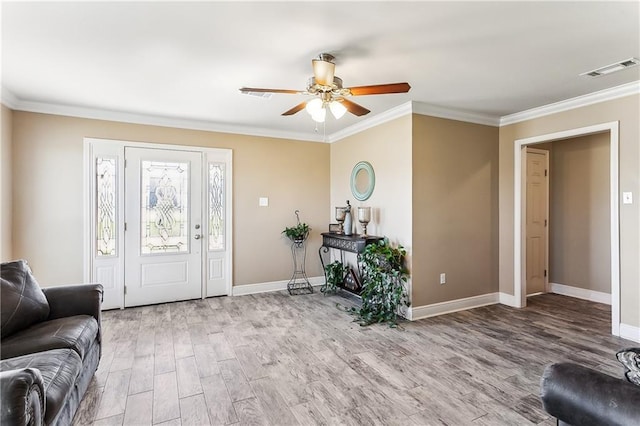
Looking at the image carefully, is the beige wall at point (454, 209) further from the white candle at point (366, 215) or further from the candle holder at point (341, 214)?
the candle holder at point (341, 214)

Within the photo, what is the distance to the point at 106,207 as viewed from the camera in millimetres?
4176

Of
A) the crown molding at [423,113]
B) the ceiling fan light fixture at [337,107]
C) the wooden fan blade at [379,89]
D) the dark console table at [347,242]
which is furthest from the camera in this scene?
the dark console table at [347,242]

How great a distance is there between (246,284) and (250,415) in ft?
9.82

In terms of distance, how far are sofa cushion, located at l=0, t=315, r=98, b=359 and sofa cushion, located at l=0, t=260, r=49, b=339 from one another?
5cm

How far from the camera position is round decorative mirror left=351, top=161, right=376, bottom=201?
4539 millimetres

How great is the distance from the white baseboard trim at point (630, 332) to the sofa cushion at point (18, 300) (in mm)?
5090

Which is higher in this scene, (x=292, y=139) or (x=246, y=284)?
(x=292, y=139)

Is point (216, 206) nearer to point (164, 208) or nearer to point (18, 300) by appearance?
point (164, 208)

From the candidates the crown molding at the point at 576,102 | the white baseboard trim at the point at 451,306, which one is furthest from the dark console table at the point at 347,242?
the crown molding at the point at 576,102

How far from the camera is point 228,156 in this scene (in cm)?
484

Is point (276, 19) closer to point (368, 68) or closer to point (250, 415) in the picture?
point (368, 68)

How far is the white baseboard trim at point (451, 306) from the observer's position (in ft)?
12.7

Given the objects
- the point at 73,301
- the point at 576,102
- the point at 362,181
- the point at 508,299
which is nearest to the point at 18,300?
the point at 73,301

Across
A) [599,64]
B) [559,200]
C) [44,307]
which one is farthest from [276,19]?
[559,200]
